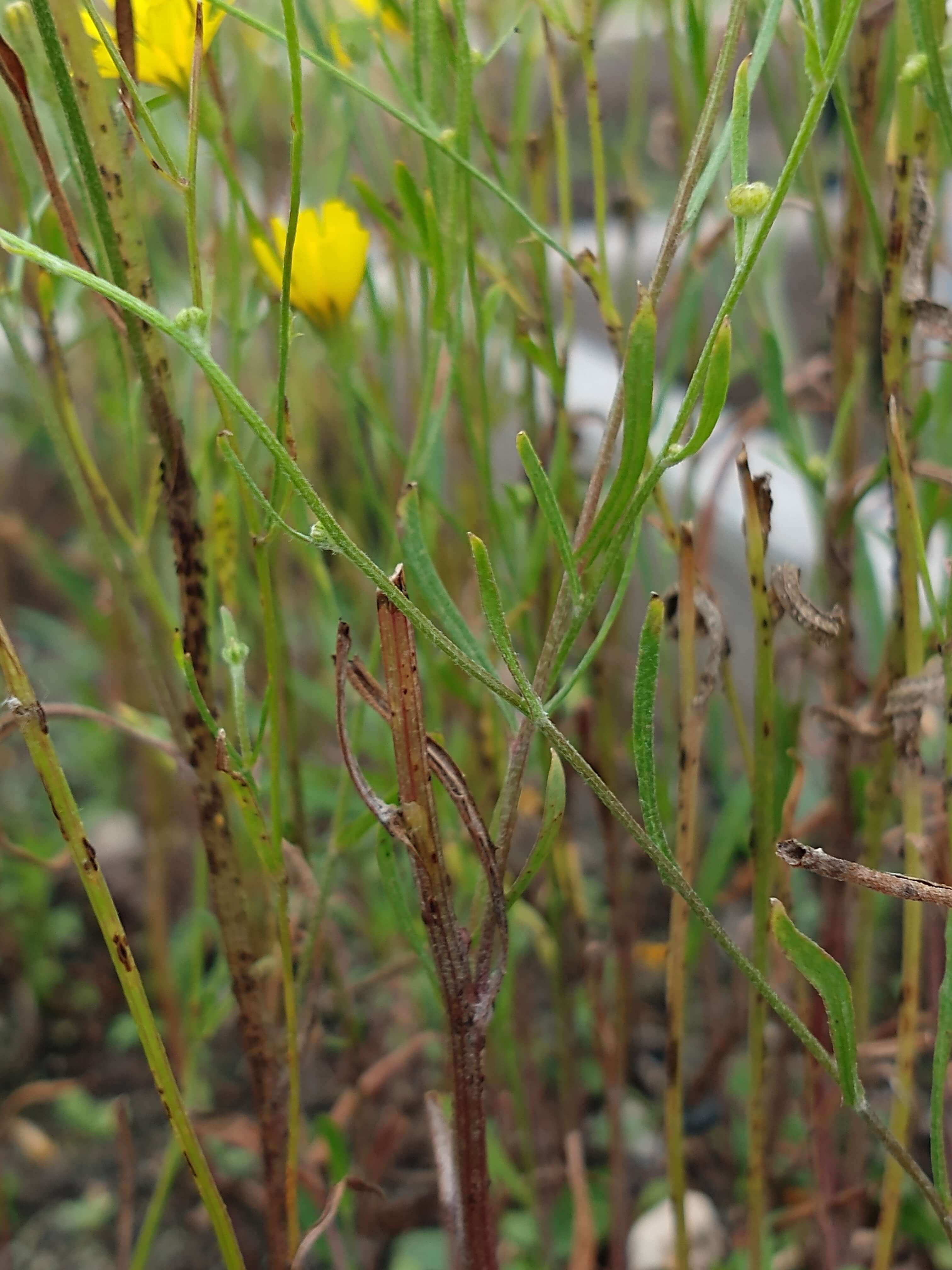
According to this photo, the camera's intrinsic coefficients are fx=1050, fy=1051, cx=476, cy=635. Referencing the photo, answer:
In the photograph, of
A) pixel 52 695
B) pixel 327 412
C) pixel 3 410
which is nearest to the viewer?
pixel 327 412

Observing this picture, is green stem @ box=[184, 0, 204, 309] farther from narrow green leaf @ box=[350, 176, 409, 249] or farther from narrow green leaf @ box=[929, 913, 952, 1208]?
narrow green leaf @ box=[929, 913, 952, 1208]

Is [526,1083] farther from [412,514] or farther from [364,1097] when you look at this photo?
[412,514]

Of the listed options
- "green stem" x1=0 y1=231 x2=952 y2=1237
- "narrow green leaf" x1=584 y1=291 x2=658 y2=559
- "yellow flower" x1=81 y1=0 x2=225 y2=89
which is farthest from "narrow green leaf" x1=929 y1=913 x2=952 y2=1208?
"yellow flower" x1=81 y1=0 x2=225 y2=89

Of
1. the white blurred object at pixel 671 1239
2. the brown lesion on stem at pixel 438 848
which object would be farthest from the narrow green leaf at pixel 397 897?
the white blurred object at pixel 671 1239

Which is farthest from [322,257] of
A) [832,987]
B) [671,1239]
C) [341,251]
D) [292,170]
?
[671,1239]

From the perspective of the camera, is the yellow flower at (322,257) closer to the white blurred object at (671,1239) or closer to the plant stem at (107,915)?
the plant stem at (107,915)

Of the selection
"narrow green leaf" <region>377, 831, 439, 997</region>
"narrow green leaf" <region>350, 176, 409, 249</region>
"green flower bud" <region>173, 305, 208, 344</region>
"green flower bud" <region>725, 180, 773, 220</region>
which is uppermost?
"narrow green leaf" <region>350, 176, 409, 249</region>

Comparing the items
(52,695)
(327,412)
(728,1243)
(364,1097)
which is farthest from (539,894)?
(52,695)
